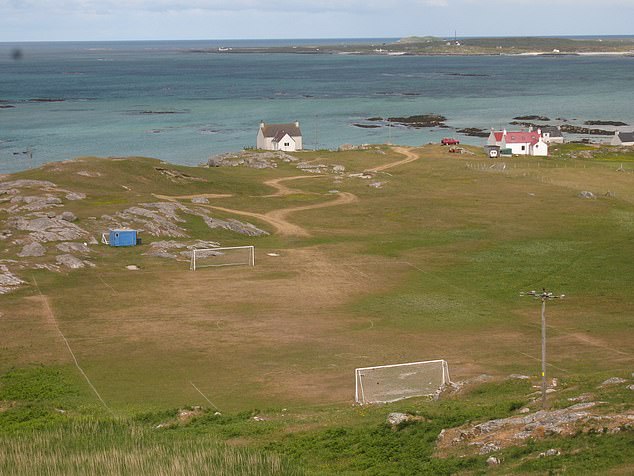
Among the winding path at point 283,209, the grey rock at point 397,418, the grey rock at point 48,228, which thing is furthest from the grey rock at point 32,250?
the grey rock at point 397,418

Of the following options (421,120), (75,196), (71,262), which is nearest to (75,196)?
(75,196)

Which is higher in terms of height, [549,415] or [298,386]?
[549,415]

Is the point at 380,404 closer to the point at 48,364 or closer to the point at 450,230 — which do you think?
the point at 48,364

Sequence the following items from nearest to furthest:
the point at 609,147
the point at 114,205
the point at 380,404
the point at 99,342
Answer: the point at 380,404, the point at 99,342, the point at 114,205, the point at 609,147

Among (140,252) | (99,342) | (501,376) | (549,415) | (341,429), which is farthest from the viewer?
(140,252)

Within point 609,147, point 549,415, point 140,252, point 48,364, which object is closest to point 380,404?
point 549,415

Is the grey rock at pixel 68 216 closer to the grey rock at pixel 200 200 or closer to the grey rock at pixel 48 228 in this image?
the grey rock at pixel 48 228

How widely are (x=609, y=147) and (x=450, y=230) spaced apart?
205ft

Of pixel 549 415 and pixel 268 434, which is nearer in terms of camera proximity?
pixel 549 415

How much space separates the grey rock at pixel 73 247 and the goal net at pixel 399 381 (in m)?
26.8

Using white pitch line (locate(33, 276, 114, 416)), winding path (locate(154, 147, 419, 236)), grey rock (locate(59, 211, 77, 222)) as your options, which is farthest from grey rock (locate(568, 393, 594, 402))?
grey rock (locate(59, 211, 77, 222))

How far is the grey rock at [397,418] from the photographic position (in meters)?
29.0

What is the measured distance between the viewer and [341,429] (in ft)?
95.9

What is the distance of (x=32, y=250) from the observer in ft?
185
